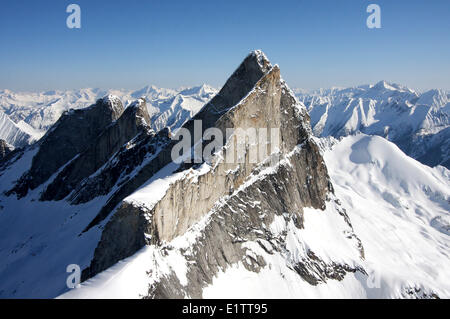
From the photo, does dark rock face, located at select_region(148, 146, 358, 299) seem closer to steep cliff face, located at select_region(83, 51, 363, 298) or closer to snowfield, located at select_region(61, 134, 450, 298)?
steep cliff face, located at select_region(83, 51, 363, 298)

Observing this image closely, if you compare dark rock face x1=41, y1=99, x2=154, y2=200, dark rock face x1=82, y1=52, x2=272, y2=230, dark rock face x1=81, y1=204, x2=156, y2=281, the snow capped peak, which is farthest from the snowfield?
dark rock face x1=41, y1=99, x2=154, y2=200

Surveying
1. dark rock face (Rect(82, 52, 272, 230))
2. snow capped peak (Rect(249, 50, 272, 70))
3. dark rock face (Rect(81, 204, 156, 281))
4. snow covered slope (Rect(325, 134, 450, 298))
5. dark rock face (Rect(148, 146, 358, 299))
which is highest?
snow capped peak (Rect(249, 50, 272, 70))

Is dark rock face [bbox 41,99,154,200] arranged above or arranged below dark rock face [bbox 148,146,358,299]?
above

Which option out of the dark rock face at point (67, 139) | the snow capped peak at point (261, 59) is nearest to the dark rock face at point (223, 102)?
the snow capped peak at point (261, 59)

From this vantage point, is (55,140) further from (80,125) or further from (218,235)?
(218,235)

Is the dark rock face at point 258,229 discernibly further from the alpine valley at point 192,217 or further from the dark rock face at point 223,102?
the dark rock face at point 223,102

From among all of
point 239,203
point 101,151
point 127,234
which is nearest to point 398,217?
point 239,203

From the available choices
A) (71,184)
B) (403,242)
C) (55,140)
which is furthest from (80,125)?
(403,242)
